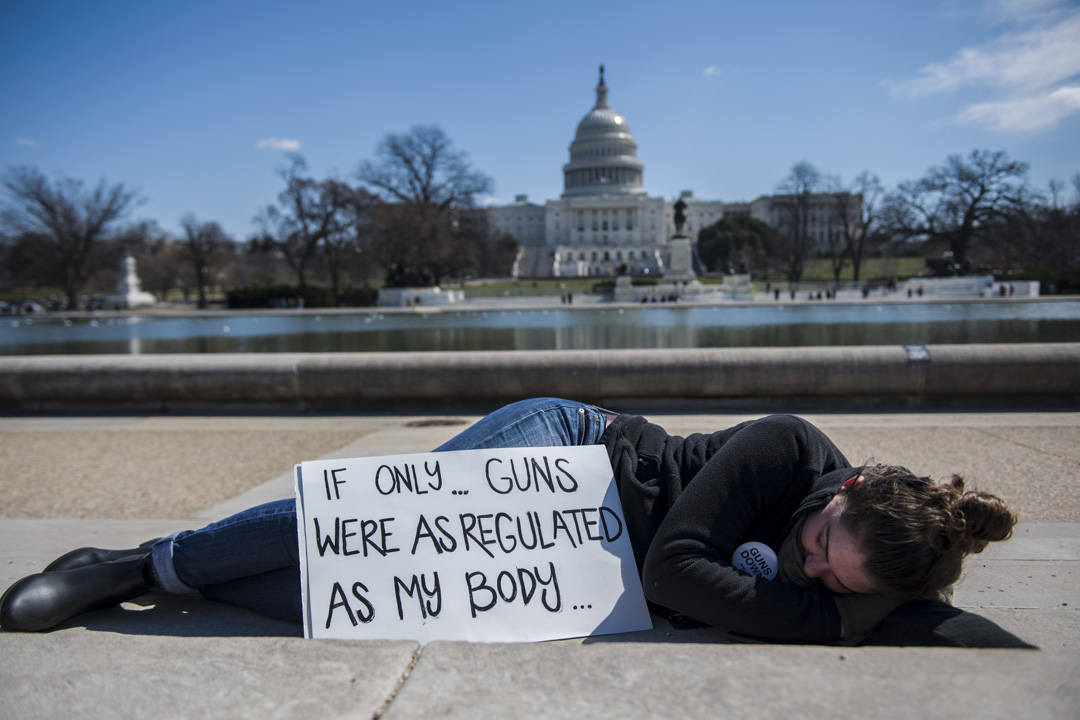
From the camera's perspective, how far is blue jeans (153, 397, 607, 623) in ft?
6.84

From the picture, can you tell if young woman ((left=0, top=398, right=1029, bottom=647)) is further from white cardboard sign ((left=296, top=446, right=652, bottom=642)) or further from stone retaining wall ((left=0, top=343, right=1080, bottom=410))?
Result: stone retaining wall ((left=0, top=343, right=1080, bottom=410))

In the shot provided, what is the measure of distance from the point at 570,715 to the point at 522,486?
3.14ft

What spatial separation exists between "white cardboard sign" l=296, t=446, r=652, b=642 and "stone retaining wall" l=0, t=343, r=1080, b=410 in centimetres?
427

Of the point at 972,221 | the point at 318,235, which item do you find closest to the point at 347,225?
the point at 318,235

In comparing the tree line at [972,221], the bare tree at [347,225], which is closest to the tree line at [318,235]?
the bare tree at [347,225]

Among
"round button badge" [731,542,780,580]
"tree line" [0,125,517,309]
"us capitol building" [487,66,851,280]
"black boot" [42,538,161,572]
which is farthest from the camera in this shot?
"us capitol building" [487,66,851,280]

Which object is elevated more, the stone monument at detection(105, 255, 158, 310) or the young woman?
the stone monument at detection(105, 255, 158, 310)

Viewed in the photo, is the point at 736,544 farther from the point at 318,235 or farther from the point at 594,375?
the point at 318,235

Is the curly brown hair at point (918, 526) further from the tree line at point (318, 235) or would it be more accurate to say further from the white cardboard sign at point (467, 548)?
the tree line at point (318, 235)

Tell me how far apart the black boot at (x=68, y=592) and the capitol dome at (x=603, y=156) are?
11196 cm

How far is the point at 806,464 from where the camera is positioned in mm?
1824

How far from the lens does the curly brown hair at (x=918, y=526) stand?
4.96ft

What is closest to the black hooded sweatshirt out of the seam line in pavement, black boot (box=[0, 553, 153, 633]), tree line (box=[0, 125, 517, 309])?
the seam line in pavement

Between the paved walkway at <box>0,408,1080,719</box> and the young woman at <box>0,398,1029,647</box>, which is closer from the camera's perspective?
the paved walkway at <box>0,408,1080,719</box>
